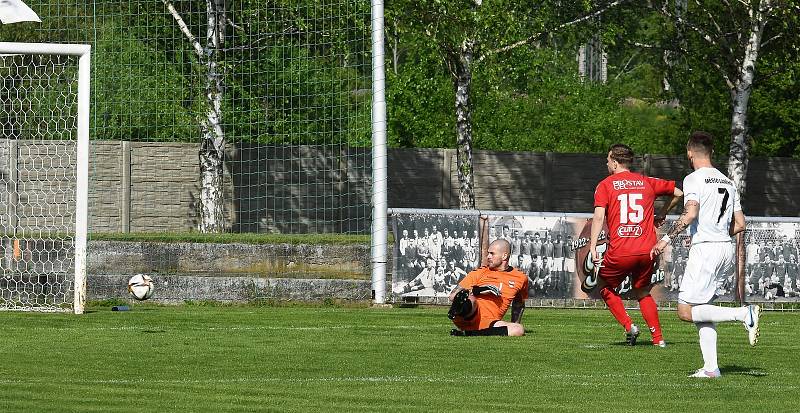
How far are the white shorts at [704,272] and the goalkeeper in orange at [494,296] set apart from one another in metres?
3.75

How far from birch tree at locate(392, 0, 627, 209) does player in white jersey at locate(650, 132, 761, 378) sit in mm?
15286

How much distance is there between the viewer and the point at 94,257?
2092 cm

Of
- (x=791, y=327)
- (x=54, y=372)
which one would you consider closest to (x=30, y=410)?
(x=54, y=372)

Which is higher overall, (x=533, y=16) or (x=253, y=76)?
(x=533, y=16)

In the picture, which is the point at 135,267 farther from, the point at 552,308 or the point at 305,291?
the point at 552,308

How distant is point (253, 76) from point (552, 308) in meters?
5.46

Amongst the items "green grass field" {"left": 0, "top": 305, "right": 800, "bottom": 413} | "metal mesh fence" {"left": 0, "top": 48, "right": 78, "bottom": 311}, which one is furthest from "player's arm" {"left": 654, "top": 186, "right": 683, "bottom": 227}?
"metal mesh fence" {"left": 0, "top": 48, "right": 78, "bottom": 311}

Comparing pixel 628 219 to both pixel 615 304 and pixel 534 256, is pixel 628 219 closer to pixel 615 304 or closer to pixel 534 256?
pixel 615 304

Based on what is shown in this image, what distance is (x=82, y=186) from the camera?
17578 mm

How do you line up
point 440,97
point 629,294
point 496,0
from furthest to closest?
point 440,97, point 496,0, point 629,294

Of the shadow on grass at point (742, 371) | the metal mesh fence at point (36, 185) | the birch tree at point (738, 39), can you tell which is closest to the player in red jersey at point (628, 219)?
the shadow on grass at point (742, 371)

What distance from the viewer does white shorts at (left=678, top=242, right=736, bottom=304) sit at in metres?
11.1

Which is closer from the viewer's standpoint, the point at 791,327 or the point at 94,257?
the point at 791,327

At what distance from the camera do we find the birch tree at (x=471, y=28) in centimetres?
2669
